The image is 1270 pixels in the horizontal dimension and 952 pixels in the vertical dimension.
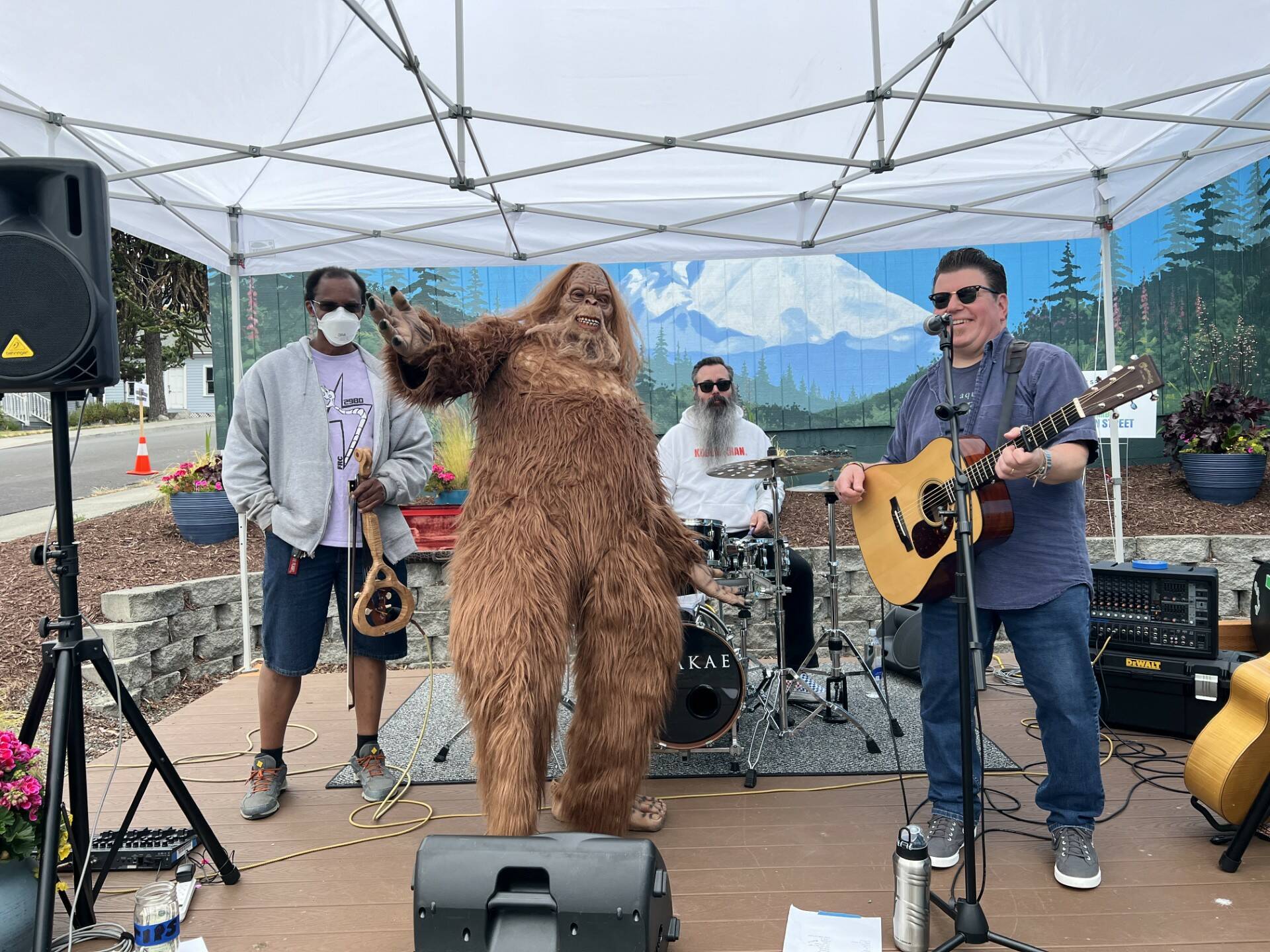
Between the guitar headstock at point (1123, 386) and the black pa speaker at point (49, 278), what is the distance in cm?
273

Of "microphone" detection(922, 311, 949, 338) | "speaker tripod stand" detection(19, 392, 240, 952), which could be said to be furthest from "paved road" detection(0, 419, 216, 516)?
"microphone" detection(922, 311, 949, 338)

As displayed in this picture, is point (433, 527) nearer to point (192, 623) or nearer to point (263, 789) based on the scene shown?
point (192, 623)

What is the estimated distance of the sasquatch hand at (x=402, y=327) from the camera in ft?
7.53

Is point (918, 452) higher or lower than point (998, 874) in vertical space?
higher

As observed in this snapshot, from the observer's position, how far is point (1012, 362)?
266 cm

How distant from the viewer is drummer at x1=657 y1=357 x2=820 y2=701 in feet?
16.5

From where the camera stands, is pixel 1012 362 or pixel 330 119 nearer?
pixel 1012 362

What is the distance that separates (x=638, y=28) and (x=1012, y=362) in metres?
2.30

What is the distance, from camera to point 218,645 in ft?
19.3

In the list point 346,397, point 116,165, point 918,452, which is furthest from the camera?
point 116,165

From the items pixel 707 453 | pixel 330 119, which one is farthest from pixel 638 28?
pixel 707 453

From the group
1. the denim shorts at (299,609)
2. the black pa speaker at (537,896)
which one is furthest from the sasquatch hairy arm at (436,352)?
the black pa speaker at (537,896)

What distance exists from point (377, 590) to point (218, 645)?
11.1ft

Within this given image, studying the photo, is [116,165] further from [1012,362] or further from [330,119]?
[1012,362]
